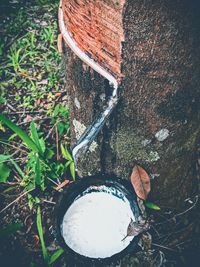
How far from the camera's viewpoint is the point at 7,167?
177 cm

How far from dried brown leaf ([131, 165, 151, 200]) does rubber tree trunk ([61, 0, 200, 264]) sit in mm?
25

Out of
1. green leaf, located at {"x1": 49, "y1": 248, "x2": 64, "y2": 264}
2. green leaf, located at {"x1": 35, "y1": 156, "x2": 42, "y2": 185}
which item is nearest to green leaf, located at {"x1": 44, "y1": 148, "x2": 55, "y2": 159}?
green leaf, located at {"x1": 35, "y1": 156, "x2": 42, "y2": 185}

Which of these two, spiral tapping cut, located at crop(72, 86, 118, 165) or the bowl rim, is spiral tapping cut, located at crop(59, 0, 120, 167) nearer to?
spiral tapping cut, located at crop(72, 86, 118, 165)

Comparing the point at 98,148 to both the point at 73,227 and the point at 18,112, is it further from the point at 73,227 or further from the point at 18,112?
the point at 18,112

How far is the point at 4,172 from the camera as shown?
1.75 metres

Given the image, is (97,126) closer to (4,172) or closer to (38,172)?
(38,172)

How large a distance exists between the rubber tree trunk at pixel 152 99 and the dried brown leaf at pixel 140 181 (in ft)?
0.08

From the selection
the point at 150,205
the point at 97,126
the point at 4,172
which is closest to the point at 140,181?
the point at 150,205

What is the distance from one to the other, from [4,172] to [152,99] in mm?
1023

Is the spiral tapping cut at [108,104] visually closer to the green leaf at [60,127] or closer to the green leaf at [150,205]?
the green leaf at [150,205]

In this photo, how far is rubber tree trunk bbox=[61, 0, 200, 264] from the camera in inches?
34.0

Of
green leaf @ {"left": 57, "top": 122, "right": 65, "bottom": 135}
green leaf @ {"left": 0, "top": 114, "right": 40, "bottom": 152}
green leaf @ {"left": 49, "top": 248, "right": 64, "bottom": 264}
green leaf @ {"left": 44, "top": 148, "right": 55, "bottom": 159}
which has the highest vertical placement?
green leaf @ {"left": 0, "top": 114, "right": 40, "bottom": 152}

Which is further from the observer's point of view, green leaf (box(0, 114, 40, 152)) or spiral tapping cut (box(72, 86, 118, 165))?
green leaf (box(0, 114, 40, 152))

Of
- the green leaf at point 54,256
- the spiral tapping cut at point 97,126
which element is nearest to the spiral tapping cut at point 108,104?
the spiral tapping cut at point 97,126
